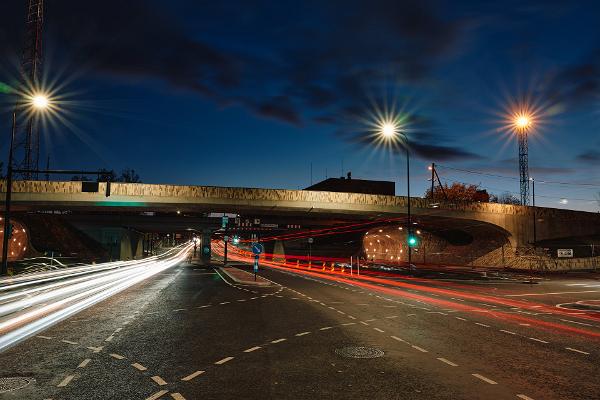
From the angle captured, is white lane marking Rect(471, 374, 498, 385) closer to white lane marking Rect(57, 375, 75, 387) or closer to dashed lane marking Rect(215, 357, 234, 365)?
dashed lane marking Rect(215, 357, 234, 365)

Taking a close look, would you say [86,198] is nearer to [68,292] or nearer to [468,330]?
[68,292]

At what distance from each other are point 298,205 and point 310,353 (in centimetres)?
3960

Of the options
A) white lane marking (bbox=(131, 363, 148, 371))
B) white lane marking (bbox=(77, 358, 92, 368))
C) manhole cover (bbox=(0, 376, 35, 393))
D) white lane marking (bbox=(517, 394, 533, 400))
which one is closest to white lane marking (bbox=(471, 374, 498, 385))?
white lane marking (bbox=(517, 394, 533, 400))

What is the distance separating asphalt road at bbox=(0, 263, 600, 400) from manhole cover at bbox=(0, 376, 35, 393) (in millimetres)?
175

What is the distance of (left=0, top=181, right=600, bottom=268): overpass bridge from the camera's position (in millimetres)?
42500

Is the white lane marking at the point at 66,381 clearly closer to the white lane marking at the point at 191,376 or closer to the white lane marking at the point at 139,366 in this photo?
the white lane marking at the point at 139,366

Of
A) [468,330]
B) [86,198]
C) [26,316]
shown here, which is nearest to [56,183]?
[86,198]

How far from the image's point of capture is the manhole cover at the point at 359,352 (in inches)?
360

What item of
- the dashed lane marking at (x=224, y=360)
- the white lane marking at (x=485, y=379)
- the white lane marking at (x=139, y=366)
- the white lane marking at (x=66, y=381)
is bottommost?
the white lane marking at (x=139, y=366)

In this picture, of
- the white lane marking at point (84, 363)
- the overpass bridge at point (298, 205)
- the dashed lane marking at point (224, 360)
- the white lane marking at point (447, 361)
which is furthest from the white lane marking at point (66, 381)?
the overpass bridge at point (298, 205)

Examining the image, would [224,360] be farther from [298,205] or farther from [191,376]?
[298,205]

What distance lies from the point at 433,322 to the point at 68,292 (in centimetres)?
1521

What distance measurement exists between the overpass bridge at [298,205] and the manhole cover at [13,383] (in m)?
29.6

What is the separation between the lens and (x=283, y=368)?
26.7 ft
